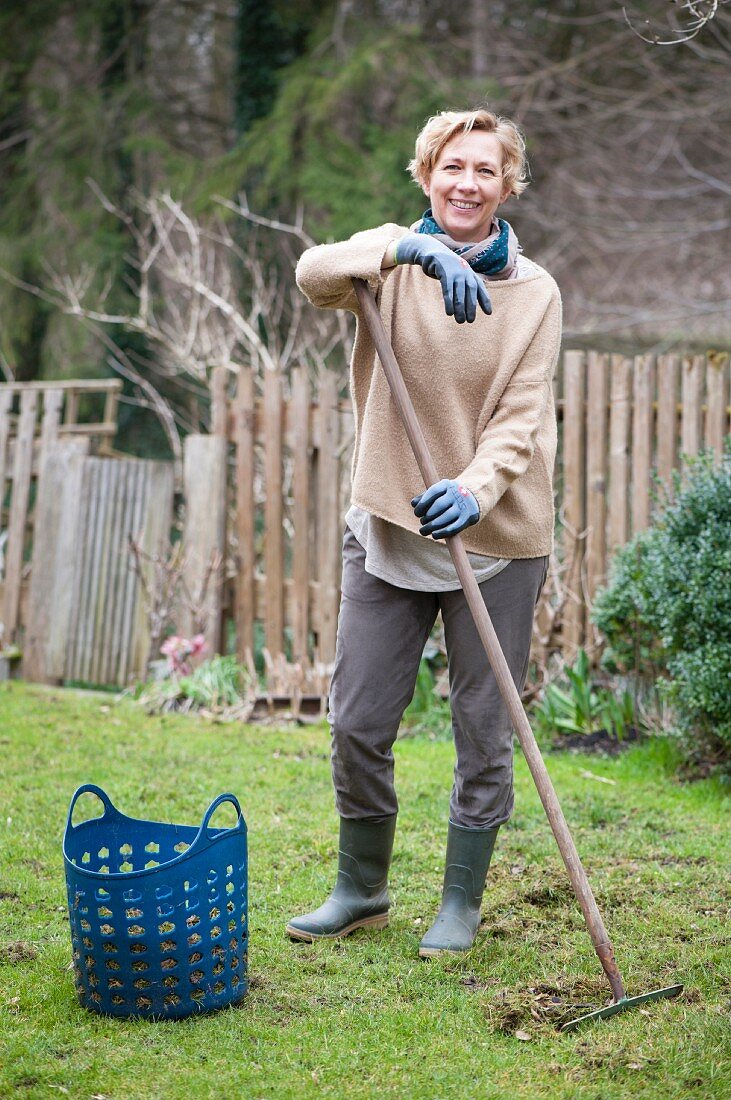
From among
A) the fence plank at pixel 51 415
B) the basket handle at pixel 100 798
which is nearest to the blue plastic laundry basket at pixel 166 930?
the basket handle at pixel 100 798

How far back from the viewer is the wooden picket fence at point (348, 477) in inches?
213

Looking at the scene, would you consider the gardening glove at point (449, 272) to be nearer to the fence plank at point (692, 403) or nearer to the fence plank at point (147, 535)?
the fence plank at point (692, 403)

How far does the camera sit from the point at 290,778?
15.0 feet

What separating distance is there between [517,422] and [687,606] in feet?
6.75

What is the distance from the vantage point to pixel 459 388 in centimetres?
285

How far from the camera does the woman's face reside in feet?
9.29

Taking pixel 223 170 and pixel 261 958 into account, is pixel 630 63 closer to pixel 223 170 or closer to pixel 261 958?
pixel 223 170

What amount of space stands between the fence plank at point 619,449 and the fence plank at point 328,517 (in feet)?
4.68

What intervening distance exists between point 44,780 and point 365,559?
2.07 metres

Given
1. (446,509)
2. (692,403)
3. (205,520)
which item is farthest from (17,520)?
(446,509)

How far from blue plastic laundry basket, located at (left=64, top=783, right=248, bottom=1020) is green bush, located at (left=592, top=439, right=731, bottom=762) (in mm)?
2428

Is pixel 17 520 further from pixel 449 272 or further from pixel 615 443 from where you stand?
pixel 449 272

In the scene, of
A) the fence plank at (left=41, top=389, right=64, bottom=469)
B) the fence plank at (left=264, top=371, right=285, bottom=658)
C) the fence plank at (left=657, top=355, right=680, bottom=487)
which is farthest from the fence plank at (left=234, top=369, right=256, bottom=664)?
the fence plank at (left=657, top=355, right=680, bottom=487)

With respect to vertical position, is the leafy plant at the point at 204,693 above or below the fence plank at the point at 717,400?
below
